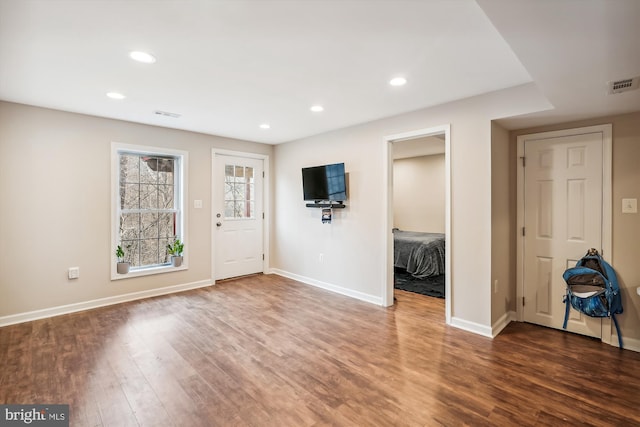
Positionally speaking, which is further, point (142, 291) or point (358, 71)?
point (142, 291)

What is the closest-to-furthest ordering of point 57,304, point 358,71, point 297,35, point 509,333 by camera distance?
point 297,35 < point 358,71 < point 509,333 < point 57,304

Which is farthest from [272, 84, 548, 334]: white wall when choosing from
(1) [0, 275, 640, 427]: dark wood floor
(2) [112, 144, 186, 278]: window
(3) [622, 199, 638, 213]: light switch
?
(2) [112, 144, 186, 278]: window

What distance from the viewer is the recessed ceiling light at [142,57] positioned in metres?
2.25

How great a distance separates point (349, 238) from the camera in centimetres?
438

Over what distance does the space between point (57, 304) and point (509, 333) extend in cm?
510

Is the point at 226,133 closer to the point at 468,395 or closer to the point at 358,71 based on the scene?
the point at 358,71

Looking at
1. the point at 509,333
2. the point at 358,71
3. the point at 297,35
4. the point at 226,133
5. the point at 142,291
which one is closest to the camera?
the point at 297,35

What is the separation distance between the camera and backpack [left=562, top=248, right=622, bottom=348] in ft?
8.71

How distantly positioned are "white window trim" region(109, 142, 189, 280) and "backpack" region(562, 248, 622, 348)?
4782 mm

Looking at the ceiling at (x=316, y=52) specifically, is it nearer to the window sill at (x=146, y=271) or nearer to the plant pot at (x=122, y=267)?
the plant pot at (x=122, y=267)

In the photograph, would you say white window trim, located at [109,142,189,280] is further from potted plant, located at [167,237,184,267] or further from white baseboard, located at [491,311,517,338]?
white baseboard, located at [491,311,517,338]

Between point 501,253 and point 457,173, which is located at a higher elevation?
point 457,173

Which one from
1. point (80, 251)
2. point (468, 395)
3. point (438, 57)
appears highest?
point (438, 57)

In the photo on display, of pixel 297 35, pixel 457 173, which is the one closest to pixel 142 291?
pixel 297 35
